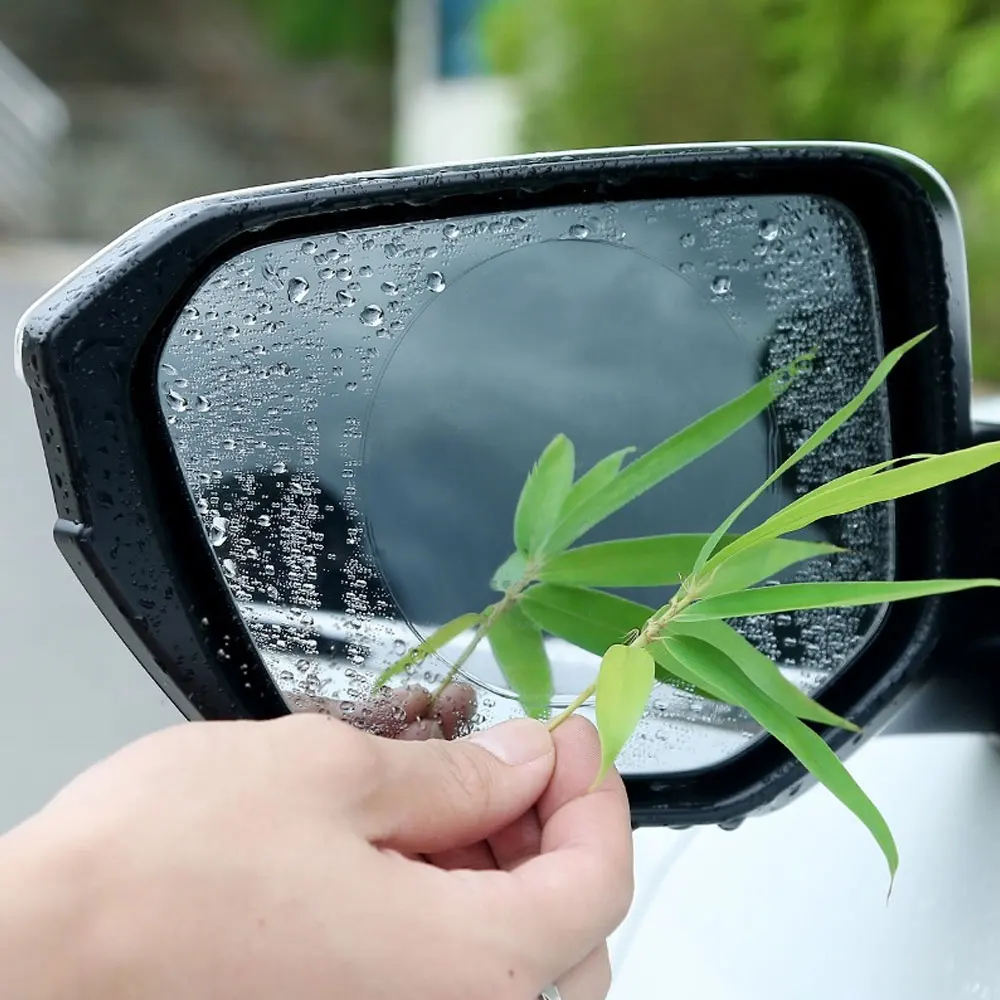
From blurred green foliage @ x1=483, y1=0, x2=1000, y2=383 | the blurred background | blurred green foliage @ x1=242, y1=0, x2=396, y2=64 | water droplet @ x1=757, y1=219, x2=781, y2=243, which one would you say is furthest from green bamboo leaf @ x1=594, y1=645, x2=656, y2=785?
blurred green foliage @ x1=242, y1=0, x2=396, y2=64

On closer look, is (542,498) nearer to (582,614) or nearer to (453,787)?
(582,614)

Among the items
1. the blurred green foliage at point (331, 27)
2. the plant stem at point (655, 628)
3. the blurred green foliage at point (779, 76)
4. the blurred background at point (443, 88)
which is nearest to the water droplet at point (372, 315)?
the plant stem at point (655, 628)

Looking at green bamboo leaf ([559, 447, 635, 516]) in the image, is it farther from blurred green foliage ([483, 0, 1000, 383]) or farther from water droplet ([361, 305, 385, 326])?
blurred green foliage ([483, 0, 1000, 383])

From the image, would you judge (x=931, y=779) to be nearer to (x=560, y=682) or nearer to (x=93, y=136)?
(x=560, y=682)

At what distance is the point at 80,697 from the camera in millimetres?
1692

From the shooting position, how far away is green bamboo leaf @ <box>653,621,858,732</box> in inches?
19.7

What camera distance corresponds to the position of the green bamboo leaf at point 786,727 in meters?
0.50

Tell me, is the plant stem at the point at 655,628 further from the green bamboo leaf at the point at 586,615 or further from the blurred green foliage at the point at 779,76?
the blurred green foliage at the point at 779,76

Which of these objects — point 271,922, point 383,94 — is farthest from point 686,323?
point 383,94

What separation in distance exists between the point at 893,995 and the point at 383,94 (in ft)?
20.0

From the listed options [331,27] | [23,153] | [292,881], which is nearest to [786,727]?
[292,881]

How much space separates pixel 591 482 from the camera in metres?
0.64

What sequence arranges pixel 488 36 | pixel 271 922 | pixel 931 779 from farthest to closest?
1. pixel 488 36
2. pixel 931 779
3. pixel 271 922

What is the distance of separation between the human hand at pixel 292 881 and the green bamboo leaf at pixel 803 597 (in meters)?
0.12
